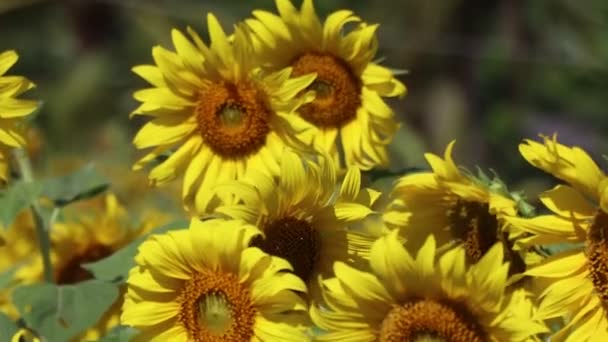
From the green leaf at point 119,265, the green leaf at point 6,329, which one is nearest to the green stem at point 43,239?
the green leaf at point 119,265

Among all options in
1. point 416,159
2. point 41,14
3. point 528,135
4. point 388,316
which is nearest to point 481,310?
point 388,316

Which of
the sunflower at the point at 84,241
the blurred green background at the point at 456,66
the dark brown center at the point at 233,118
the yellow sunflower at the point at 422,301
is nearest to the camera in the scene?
the yellow sunflower at the point at 422,301

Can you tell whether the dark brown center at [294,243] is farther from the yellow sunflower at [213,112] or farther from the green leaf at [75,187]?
the green leaf at [75,187]

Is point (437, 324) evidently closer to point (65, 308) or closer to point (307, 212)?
point (307, 212)

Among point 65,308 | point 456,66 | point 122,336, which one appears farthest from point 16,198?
point 456,66

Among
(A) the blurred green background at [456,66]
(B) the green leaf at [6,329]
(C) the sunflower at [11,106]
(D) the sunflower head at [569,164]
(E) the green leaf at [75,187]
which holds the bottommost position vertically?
(A) the blurred green background at [456,66]

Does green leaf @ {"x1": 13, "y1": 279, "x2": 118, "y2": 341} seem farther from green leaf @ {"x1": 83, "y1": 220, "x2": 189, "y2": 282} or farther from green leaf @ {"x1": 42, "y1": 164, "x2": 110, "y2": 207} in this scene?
green leaf @ {"x1": 42, "y1": 164, "x2": 110, "y2": 207}

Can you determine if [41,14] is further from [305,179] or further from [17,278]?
[305,179]

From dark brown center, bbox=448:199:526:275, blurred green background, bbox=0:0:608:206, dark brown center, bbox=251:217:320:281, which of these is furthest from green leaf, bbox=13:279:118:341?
blurred green background, bbox=0:0:608:206
